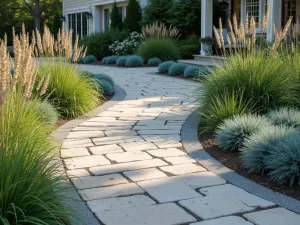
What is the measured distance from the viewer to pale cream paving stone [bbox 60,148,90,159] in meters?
4.68

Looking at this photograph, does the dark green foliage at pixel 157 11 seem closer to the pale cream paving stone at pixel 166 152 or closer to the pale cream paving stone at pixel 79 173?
the pale cream paving stone at pixel 166 152

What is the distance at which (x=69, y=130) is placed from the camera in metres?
5.87

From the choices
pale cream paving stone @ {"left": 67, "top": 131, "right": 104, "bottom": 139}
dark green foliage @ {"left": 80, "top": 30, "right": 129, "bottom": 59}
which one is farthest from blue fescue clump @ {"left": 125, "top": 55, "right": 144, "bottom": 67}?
pale cream paving stone @ {"left": 67, "top": 131, "right": 104, "bottom": 139}

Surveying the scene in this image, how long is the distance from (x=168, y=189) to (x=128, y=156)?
1.05 meters

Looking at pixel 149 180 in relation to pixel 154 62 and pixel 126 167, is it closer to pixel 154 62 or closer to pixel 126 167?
pixel 126 167

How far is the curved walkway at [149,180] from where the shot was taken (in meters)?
3.13

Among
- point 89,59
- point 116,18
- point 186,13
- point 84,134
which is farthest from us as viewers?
point 116,18

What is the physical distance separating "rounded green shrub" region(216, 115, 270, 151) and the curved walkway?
1.56 ft

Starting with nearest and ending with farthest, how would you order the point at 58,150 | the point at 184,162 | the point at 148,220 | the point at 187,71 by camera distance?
1. the point at 148,220
2. the point at 184,162
3. the point at 58,150
4. the point at 187,71

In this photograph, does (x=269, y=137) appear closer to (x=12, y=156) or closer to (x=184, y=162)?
(x=184, y=162)

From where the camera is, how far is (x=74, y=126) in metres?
6.10

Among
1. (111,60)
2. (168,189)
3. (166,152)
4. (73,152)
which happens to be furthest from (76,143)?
(111,60)

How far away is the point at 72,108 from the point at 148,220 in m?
3.89

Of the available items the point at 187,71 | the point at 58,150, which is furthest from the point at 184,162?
the point at 187,71
